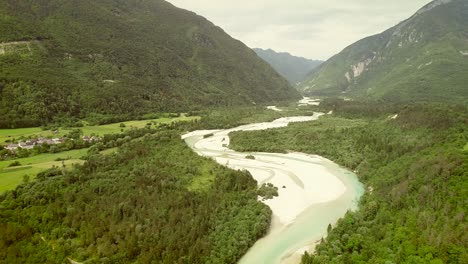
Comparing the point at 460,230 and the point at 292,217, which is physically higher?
the point at 460,230

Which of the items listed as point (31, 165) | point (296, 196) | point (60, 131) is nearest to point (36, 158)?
point (31, 165)

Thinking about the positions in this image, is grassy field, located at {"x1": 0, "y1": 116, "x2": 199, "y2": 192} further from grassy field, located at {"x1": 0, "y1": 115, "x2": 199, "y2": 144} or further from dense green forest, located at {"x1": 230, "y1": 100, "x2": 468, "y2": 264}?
dense green forest, located at {"x1": 230, "y1": 100, "x2": 468, "y2": 264}

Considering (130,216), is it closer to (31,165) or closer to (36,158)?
(31,165)

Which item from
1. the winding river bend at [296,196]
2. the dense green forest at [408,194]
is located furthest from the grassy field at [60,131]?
the dense green forest at [408,194]

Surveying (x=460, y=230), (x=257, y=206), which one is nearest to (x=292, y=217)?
(x=257, y=206)

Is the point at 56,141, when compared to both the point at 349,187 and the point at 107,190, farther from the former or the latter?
the point at 349,187

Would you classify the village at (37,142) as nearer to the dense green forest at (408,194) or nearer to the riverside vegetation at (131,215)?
the riverside vegetation at (131,215)
